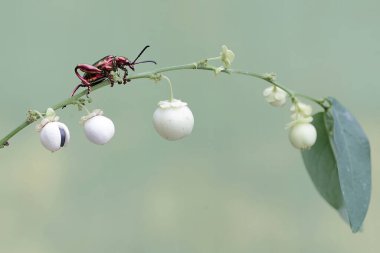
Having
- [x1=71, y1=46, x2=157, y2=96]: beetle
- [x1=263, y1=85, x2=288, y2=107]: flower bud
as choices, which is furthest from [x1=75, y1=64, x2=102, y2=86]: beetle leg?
[x1=263, y1=85, x2=288, y2=107]: flower bud

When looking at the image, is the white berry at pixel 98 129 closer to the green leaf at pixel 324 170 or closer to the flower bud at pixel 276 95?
the flower bud at pixel 276 95

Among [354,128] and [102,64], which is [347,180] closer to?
[354,128]

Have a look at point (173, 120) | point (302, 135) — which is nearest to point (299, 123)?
point (302, 135)

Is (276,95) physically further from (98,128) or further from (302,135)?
(98,128)

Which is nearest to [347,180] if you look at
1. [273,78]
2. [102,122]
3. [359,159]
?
[359,159]

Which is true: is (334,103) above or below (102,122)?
above

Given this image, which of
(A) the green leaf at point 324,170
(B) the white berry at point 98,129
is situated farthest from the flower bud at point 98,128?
(A) the green leaf at point 324,170

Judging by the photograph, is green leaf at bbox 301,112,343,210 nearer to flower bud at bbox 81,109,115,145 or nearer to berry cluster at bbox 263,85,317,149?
berry cluster at bbox 263,85,317,149
